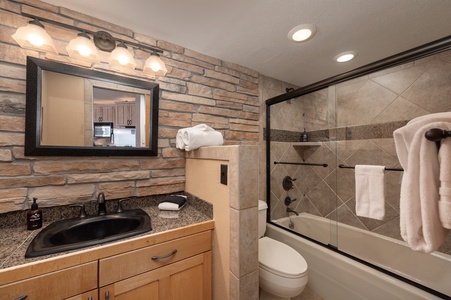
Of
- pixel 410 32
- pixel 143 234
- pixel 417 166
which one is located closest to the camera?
pixel 417 166

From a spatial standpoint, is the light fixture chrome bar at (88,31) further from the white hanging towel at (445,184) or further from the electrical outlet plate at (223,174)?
the white hanging towel at (445,184)

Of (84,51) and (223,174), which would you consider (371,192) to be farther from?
(84,51)

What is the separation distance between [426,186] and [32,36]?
2.00 metres

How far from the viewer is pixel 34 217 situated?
39.4 inches

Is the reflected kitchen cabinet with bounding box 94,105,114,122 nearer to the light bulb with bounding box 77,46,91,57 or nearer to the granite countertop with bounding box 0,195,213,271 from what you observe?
the light bulb with bounding box 77,46,91,57

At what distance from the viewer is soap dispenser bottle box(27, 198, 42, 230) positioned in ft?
3.26

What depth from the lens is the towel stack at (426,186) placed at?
Result: 0.58 m

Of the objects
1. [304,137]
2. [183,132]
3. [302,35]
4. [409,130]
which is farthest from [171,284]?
[304,137]

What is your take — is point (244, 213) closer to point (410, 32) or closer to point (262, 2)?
point (262, 2)

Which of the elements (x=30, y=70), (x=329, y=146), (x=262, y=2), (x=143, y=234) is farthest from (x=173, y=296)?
(x=329, y=146)

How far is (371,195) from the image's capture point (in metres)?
1.20

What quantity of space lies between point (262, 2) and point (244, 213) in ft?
4.32

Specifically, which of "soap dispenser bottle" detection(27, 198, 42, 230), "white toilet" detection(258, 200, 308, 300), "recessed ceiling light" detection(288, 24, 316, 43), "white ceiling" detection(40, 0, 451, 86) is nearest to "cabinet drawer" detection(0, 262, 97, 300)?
"soap dispenser bottle" detection(27, 198, 42, 230)

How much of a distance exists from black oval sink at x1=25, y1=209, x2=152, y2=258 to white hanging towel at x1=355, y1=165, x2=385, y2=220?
4.57 ft
